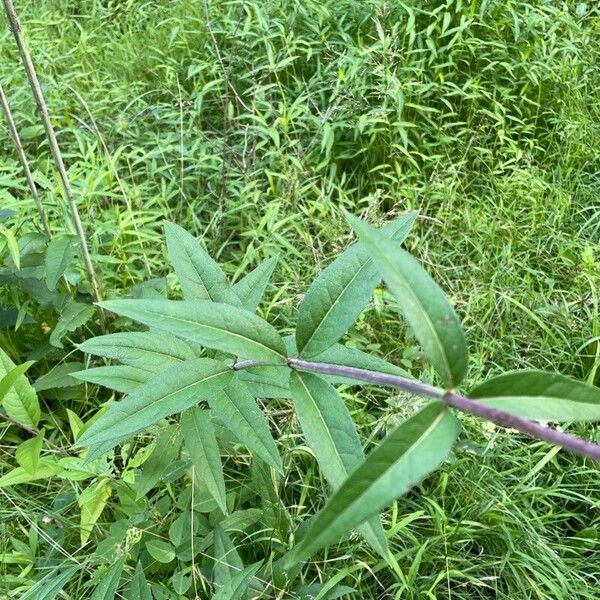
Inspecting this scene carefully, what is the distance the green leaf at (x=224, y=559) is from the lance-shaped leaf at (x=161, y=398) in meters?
0.55

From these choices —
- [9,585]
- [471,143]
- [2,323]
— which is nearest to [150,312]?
[9,585]

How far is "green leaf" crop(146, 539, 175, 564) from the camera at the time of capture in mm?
1532

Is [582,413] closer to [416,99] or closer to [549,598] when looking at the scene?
[549,598]

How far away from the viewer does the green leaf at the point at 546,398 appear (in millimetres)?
645

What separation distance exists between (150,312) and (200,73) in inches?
91.5

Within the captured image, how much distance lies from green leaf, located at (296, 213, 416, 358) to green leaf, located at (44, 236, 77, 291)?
934mm

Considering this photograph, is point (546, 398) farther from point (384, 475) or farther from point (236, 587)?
point (236, 587)

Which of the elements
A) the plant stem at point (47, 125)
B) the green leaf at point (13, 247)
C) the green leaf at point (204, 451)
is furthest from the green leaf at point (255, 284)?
the green leaf at point (13, 247)

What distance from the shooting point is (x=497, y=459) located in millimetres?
1899

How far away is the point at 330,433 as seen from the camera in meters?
0.94

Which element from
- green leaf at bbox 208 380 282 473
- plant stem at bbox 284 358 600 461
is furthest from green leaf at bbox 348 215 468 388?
green leaf at bbox 208 380 282 473

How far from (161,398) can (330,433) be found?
0.29 m

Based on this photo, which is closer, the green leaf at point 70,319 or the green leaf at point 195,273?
the green leaf at point 195,273

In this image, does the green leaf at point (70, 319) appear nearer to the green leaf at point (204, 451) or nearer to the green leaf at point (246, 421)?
the green leaf at point (204, 451)
